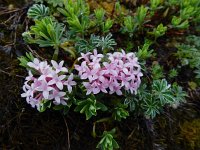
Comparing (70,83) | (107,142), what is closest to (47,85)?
(70,83)

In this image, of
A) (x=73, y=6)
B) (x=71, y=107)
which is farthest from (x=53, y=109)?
(x=73, y=6)

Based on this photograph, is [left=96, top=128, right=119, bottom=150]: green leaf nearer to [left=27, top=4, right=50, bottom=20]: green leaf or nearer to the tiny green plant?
the tiny green plant

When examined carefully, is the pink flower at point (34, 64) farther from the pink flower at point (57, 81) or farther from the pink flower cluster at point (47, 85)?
the pink flower at point (57, 81)

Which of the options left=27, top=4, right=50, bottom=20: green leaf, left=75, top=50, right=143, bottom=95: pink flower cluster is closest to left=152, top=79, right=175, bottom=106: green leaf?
left=75, top=50, right=143, bottom=95: pink flower cluster

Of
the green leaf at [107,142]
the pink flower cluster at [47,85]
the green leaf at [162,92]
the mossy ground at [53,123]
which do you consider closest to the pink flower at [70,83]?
the pink flower cluster at [47,85]

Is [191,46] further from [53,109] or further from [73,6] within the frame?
[53,109]

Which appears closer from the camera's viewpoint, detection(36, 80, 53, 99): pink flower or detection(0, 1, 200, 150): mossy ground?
detection(36, 80, 53, 99): pink flower
